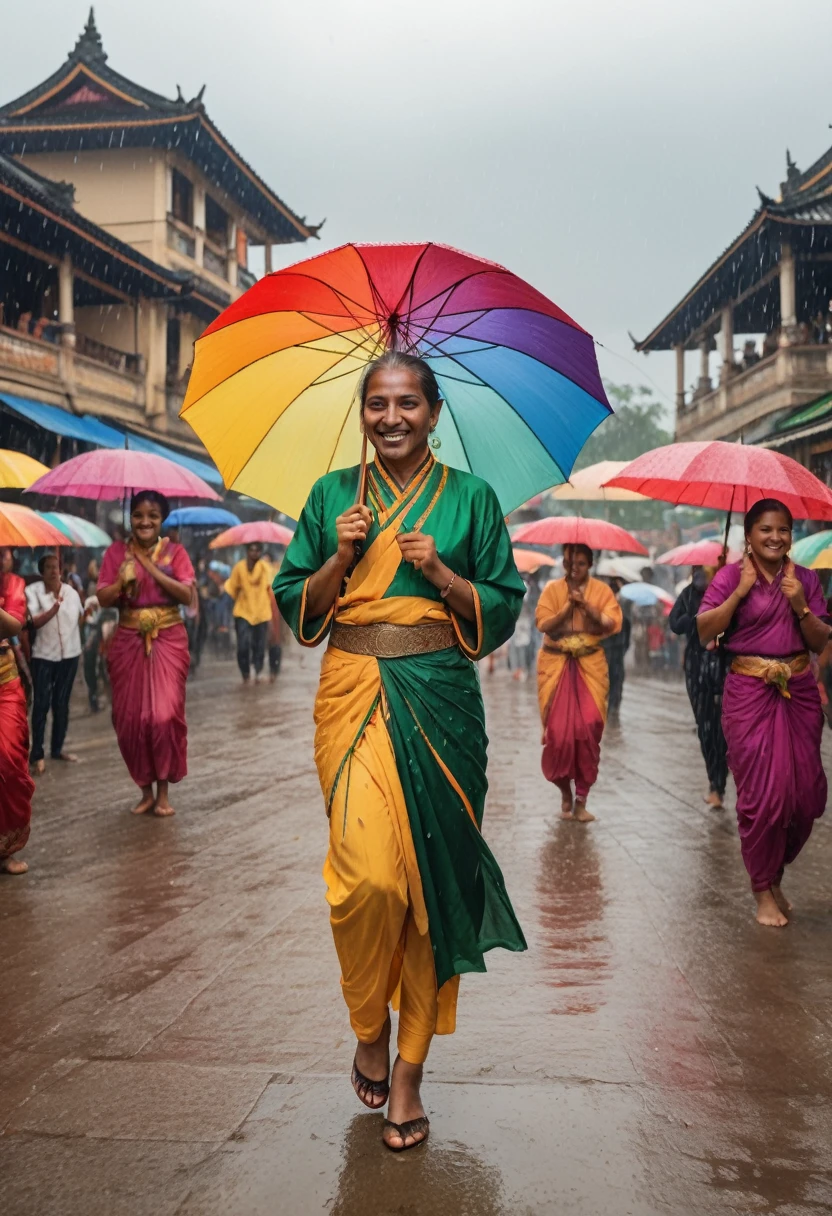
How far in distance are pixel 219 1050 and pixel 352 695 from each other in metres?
1.25

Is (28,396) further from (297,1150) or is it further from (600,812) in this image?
(297,1150)

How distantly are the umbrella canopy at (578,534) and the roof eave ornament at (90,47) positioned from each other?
77.0ft

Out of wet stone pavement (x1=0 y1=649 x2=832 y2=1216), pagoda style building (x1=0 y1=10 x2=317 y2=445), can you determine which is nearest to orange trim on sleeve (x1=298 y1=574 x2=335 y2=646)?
wet stone pavement (x1=0 y1=649 x2=832 y2=1216)

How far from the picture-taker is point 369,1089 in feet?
10.6

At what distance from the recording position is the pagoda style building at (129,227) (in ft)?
69.9

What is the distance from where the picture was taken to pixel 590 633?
7.84 metres

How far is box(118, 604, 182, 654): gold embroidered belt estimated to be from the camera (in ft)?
24.6

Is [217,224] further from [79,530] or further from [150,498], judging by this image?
[150,498]

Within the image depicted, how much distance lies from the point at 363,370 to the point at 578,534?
4548 mm

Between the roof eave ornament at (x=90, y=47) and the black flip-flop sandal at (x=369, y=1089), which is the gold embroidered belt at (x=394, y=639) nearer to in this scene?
the black flip-flop sandal at (x=369, y=1089)

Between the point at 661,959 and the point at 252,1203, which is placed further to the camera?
the point at 661,959

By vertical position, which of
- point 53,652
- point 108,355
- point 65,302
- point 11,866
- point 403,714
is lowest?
point 11,866

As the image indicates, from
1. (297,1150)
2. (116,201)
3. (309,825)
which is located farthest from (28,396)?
(297,1150)

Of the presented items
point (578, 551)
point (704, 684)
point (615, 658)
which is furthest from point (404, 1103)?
point (615, 658)
